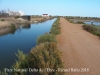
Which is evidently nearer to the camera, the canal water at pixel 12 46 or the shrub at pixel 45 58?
the shrub at pixel 45 58

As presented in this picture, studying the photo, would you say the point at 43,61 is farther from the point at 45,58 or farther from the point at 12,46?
the point at 12,46

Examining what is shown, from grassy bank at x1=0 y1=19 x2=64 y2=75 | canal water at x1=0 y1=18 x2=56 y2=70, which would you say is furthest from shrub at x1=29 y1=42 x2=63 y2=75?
canal water at x1=0 y1=18 x2=56 y2=70

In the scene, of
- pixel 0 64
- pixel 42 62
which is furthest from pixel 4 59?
pixel 42 62

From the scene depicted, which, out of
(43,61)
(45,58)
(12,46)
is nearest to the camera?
(43,61)

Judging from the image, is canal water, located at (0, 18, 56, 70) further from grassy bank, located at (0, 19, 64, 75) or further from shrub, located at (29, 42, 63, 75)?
shrub, located at (29, 42, 63, 75)

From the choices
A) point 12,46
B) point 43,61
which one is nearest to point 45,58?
point 43,61

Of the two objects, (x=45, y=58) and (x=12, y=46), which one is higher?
(x=45, y=58)

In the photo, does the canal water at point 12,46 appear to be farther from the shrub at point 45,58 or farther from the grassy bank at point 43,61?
the shrub at point 45,58

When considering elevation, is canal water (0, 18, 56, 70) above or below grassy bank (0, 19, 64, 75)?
below

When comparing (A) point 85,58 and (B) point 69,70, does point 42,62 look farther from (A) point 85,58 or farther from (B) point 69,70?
(A) point 85,58

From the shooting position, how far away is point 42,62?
6.98 m

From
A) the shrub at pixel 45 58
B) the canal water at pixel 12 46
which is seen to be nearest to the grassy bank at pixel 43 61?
the shrub at pixel 45 58

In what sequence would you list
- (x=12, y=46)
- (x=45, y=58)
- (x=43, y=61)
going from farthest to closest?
(x=12, y=46)
(x=45, y=58)
(x=43, y=61)

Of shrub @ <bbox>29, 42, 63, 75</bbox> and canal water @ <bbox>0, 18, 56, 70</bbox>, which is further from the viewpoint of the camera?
canal water @ <bbox>0, 18, 56, 70</bbox>
